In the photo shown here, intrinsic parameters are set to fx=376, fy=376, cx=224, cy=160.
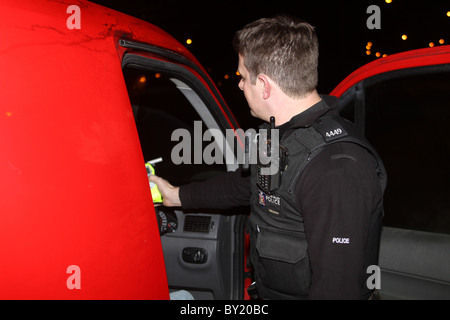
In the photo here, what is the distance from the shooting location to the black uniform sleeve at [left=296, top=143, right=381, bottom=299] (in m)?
1.24

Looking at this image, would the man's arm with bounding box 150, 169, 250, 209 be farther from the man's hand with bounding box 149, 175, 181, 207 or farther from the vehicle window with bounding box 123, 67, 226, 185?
the vehicle window with bounding box 123, 67, 226, 185

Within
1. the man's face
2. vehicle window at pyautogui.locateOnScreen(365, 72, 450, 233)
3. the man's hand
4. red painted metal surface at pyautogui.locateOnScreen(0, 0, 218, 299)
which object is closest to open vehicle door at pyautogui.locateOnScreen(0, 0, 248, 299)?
red painted metal surface at pyautogui.locateOnScreen(0, 0, 218, 299)

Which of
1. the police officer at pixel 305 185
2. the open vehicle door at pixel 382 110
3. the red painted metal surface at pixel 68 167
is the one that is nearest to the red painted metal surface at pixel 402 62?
the open vehicle door at pixel 382 110

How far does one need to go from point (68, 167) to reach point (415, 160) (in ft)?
22.7

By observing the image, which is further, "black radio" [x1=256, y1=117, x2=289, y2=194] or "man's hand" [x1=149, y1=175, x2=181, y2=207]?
"man's hand" [x1=149, y1=175, x2=181, y2=207]

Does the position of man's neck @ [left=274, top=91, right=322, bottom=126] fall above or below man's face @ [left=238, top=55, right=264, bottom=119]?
below

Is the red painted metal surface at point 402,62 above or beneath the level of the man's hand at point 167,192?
above

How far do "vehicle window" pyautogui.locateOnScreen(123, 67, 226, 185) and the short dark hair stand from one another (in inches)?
61.5

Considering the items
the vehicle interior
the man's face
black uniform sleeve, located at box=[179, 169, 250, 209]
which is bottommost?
the vehicle interior

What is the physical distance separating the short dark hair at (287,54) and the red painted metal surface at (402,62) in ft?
1.89

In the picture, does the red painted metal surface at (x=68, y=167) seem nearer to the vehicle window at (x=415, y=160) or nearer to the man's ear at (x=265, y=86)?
the man's ear at (x=265, y=86)

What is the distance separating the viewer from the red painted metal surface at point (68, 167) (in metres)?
0.89
